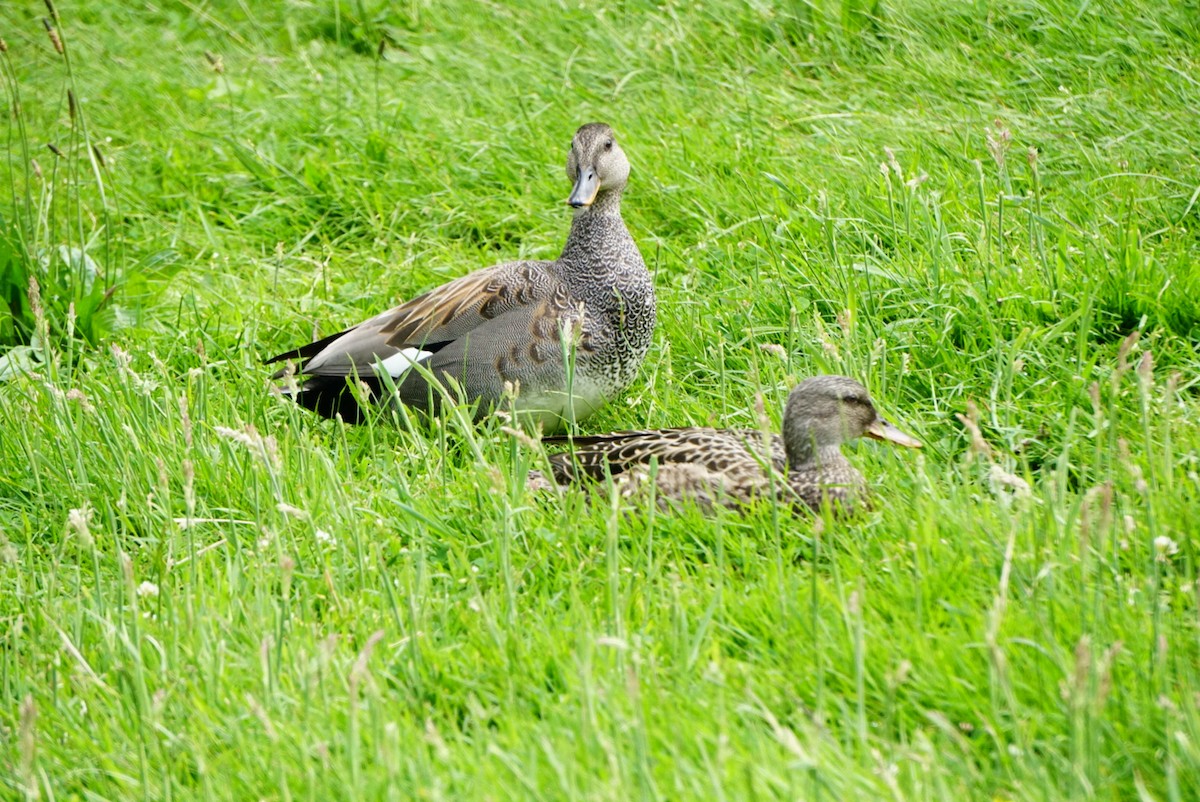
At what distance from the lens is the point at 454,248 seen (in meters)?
5.70

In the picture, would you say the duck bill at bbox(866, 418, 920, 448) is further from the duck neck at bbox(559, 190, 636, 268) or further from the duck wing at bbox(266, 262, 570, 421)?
the duck neck at bbox(559, 190, 636, 268)

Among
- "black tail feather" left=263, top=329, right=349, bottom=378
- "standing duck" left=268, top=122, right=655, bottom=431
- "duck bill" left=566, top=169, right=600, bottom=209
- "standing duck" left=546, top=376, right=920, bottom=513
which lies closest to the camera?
"standing duck" left=546, top=376, right=920, bottom=513

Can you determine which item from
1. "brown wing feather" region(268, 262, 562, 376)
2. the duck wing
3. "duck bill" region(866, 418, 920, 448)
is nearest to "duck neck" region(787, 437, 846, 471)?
"duck bill" region(866, 418, 920, 448)

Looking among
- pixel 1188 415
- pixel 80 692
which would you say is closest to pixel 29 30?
pixel 80 692

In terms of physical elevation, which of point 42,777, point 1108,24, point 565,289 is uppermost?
point 1108,24

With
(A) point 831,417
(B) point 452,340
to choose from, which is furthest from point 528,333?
(A) point 831,417

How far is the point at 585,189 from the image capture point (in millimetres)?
4641

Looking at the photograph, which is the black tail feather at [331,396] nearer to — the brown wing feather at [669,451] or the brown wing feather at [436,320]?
the brown wing feather at [436,320]

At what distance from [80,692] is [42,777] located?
25 cm

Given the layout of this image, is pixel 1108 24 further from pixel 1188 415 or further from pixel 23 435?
pixel 23 435

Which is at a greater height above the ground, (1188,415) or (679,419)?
(1188,415)

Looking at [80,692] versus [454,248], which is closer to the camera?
[80,692]

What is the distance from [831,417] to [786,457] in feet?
0.86

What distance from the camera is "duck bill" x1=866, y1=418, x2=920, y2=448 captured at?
353 cm
